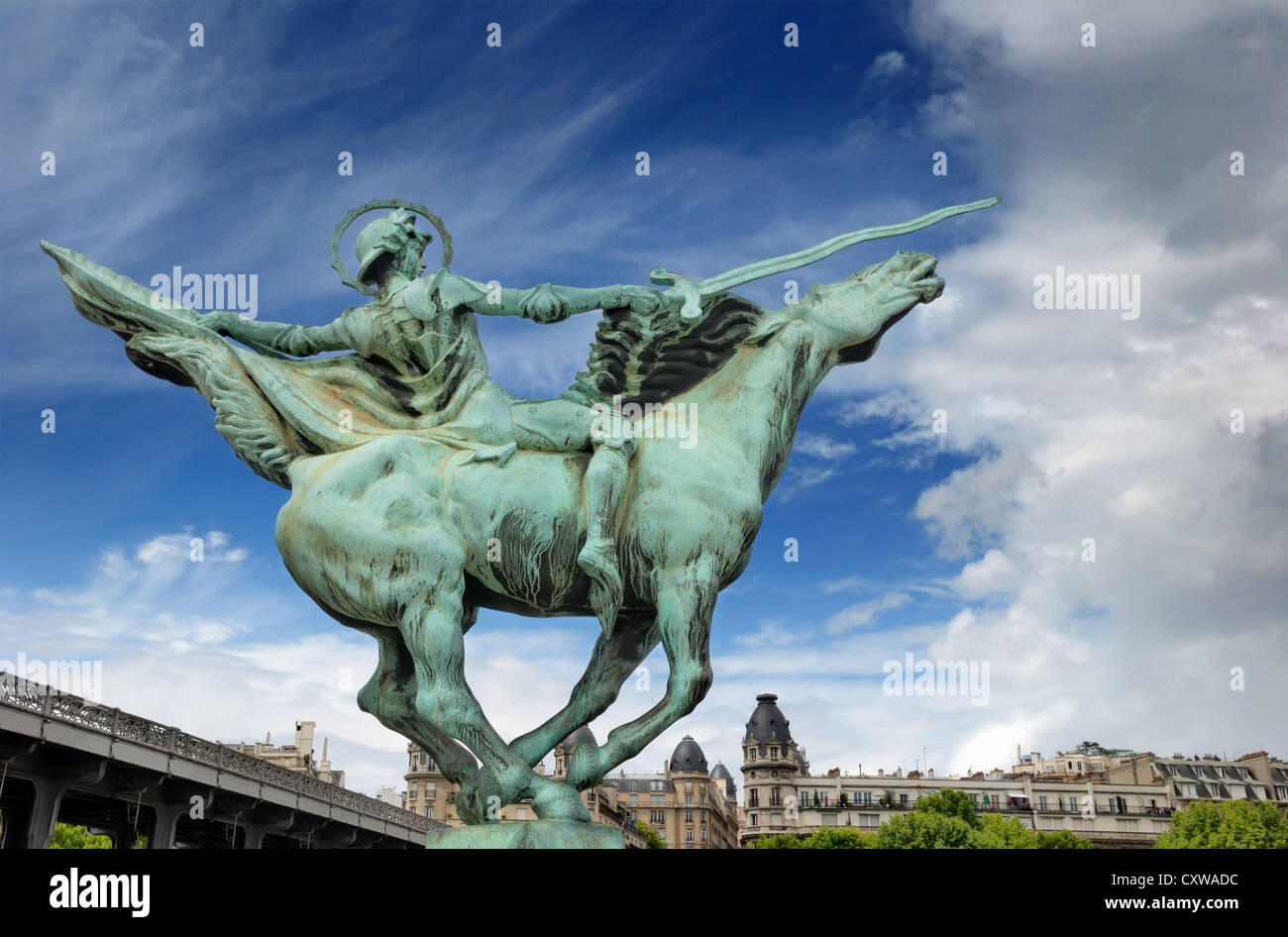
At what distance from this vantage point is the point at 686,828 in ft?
308

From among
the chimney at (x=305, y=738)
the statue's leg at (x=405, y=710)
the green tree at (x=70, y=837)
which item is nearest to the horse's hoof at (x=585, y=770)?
the statue's leg at (x=405, y=710)

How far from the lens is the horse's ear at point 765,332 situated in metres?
7.36

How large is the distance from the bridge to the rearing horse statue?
1191cm

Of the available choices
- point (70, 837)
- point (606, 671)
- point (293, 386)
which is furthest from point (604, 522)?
point (70, 837)

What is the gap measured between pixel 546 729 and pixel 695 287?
9.79 ft

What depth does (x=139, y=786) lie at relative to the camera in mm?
24188

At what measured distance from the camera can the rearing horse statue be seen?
633 centimetres

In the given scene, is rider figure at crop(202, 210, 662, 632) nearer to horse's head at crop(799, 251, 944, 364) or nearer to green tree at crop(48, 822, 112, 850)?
horse's head at crop(799, 251, 944, 364)

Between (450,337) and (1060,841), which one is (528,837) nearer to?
(450,337)

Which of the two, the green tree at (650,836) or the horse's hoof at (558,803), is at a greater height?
the horse's hoof at (558,803)

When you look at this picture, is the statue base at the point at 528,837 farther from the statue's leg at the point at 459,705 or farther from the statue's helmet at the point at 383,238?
the statue's helmet at the point at 383,238

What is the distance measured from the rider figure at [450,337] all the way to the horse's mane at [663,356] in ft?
0.86

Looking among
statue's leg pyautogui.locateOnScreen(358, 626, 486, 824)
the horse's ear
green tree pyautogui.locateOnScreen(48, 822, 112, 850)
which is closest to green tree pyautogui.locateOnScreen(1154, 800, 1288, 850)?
the horse's ear
